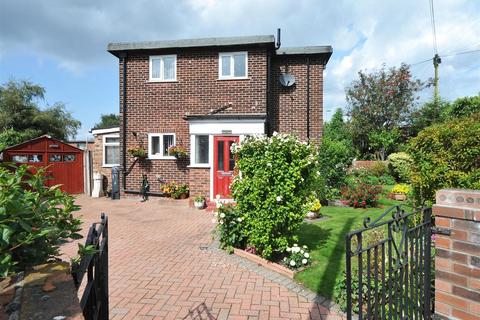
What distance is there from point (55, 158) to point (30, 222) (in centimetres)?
1422

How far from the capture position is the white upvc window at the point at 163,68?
11688mm

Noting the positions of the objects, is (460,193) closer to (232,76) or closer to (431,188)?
(431,188)

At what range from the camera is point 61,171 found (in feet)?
44.5

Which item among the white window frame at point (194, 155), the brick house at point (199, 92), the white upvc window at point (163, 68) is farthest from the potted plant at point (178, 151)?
the white upvc window at point (163, 68)

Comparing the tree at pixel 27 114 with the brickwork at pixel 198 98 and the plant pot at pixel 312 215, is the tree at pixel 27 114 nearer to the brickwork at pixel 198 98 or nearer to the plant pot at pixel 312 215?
the brickwork at pixel 198 98

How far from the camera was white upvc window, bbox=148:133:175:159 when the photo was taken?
11.6 m

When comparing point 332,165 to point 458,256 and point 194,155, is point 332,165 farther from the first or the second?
point 458,256

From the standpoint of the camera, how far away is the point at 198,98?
37.8 ft

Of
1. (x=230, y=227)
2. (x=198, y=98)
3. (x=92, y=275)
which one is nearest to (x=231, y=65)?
(x=198, y=98)

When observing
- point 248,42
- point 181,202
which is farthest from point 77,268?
point 248,42

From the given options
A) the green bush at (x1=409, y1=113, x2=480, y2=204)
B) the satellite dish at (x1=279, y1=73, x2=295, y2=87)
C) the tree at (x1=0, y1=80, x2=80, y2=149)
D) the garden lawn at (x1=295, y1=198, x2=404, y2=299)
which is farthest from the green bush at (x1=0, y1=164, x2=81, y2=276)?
the tree at (x1=0, y1=80, x2=80, y2=149)

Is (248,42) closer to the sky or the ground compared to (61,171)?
closer to the sky

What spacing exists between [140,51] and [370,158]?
18.3 meters

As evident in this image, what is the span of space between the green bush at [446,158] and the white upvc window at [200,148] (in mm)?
7308
